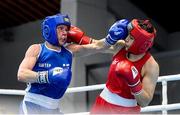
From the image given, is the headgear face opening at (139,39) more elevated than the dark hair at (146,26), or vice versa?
the dark hair at (146,26)

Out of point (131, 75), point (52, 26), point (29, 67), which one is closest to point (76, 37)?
point (52, 26)

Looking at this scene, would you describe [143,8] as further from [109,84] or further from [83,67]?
[109,84]

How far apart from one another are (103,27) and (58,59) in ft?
13.4

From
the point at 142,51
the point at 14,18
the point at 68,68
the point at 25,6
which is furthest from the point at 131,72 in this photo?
the point at 14,18

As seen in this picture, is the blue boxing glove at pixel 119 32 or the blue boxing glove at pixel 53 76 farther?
the blue boxing glove at pixel 119 32

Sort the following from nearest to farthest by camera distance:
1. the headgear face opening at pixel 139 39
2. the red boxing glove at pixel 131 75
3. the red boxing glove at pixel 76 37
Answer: the red boxing glove at pixel 131 75
the headgear face opening at pixel 139 39
the red boxing glove at pixel 76 37

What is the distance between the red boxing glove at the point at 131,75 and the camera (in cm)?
318

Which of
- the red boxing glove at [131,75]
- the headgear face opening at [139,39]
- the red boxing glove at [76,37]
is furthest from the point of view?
the red boxing glove at [76,37]

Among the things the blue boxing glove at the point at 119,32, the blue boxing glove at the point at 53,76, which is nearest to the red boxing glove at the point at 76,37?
the blue boxing glove at the point at 119,32

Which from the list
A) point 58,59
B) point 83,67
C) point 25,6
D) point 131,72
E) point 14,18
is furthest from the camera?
point 14,18

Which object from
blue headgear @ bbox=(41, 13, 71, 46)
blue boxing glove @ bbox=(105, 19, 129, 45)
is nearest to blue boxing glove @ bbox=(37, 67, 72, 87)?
blue headgear @ bbox=(41, 13, 71, 46)

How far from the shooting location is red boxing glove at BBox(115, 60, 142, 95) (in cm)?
318

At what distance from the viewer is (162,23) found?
8.65m

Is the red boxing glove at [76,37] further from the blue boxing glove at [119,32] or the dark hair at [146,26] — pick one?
the dark hair at [146,26]
